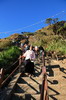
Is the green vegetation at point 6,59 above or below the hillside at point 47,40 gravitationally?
below

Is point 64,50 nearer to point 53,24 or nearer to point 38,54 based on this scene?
point 38,54

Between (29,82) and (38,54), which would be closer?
(29,82)

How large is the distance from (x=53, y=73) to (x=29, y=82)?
2352 mm

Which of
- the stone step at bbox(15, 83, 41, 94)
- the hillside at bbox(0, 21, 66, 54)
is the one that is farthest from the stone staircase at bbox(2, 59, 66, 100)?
the hillside at bbox(0, 21, 66, 54)

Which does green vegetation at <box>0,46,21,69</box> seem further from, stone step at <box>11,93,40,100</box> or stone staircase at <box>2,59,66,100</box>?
stone step at <box>11,93,40,100</box>

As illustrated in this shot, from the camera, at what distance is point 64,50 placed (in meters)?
21.3

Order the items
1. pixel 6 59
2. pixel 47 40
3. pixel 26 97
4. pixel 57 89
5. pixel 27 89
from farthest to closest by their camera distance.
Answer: pixel 47 40 < pixel 6 59 < pixel 27 89 < pixel 57 89 < pixel 26 97

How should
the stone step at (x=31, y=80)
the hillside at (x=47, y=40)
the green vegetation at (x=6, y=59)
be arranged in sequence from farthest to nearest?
1. the hillside at (x=47, y=40)
2. the green vegetation at (x=6, y=59)
3. the stone step at (x=31, y=80)

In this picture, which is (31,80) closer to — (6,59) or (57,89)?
(57,89)

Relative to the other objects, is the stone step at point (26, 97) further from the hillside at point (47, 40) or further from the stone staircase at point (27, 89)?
the hillside at point (47, 40)

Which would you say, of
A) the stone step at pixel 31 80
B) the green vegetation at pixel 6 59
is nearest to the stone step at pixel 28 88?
the stone step at pixel 31 80

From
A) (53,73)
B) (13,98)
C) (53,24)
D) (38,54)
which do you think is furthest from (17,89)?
(53,24)

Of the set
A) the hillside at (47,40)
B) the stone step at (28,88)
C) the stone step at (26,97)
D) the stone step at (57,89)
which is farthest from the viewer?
the hillside at (47,40)

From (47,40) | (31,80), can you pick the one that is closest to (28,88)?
(31,80)
